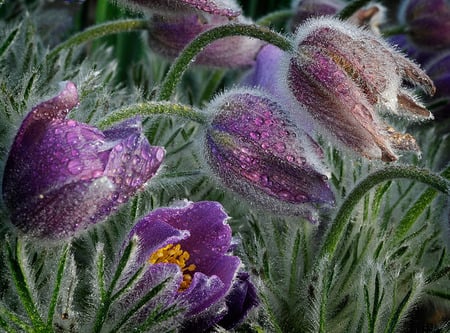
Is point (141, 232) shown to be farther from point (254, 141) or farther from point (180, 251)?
point (254, 141)

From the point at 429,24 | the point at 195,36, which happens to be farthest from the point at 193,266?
the point at 429,24

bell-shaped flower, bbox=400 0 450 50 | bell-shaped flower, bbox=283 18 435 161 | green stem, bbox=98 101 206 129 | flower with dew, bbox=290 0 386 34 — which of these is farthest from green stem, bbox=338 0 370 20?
green stem, bbox=98 101 206 129

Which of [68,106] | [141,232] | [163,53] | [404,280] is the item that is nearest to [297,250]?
[404,280]

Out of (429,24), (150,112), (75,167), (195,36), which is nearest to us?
(75,167)

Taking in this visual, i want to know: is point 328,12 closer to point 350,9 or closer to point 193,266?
point 350,9

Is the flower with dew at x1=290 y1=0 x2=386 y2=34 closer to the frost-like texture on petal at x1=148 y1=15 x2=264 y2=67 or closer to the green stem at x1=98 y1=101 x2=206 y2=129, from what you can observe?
the frost-like texture on petal at x1=148 y1=15 x2=264 y2=67
